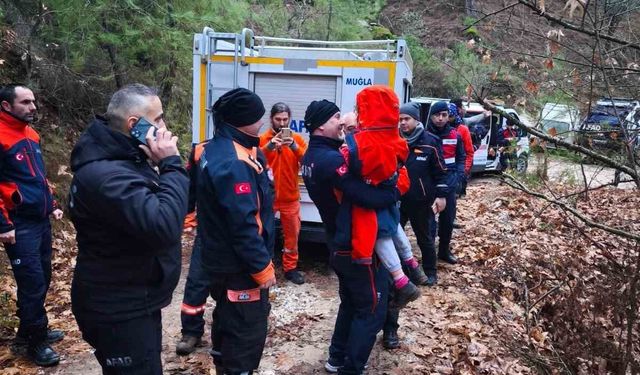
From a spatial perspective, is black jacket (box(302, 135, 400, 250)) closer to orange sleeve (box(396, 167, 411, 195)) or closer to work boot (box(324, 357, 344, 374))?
orange sleeve (box(396, 167, 411, 195))

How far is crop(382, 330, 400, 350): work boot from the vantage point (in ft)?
15.6

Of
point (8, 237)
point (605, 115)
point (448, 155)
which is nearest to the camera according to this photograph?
point (605, 115)

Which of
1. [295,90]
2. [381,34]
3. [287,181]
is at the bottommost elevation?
[287,181]

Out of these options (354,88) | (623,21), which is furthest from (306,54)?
(623,21)

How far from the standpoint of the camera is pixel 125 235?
8.39ft

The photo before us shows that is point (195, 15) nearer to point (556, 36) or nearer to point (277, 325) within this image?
point (277, 325)

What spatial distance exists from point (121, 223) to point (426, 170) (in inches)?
167

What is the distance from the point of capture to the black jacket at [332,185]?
3.79 m

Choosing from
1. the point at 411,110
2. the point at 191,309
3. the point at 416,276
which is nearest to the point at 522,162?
the point at 411,110

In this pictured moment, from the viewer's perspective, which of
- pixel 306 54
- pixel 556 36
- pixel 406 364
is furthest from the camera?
pixel 306 54

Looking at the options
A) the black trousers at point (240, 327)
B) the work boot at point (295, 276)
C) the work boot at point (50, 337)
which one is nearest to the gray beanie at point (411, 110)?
the work boot at point (295, 276)

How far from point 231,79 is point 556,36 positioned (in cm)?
402

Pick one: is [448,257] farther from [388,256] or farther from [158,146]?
[158,146]

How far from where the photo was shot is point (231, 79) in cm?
637
